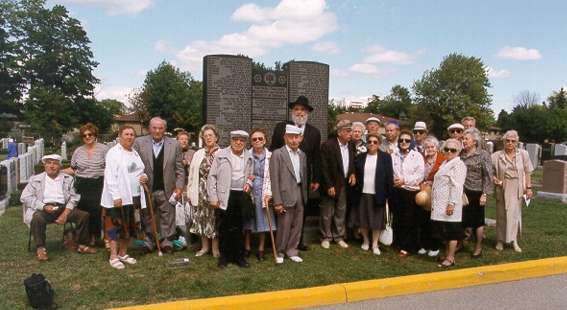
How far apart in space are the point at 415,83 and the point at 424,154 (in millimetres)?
60527

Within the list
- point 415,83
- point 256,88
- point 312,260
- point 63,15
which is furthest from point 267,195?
point 415,83

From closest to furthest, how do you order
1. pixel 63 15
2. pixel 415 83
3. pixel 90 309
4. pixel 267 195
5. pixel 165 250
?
pixel 90 309 < pixel 267 195 < pixel 165 250 < pixel 63 15 < pixel 415 83

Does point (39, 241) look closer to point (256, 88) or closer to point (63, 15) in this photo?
point (256, 88)

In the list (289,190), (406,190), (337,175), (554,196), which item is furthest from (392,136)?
(554,196)


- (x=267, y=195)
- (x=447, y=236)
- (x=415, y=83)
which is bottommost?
(x=447, y=236)

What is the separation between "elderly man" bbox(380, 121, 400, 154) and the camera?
21.1ft

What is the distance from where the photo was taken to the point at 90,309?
→ 163 inches

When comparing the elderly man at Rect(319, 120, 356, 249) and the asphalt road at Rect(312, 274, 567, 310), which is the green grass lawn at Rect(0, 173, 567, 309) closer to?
the elderly man at Rect(319, 120, 356, 249)

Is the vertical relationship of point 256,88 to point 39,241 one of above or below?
above

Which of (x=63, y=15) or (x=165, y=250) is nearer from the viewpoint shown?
(x=165, y=250)

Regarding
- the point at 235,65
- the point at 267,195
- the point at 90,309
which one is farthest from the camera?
the point at 235,65

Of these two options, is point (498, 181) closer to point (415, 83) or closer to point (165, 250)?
point (165, 250)

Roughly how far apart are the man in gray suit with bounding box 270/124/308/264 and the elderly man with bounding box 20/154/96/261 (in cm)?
261

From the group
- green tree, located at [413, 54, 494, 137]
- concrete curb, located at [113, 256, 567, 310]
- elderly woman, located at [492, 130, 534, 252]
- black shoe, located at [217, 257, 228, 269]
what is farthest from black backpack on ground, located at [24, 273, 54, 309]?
green tree, located at [413, 54, 494, 137]
